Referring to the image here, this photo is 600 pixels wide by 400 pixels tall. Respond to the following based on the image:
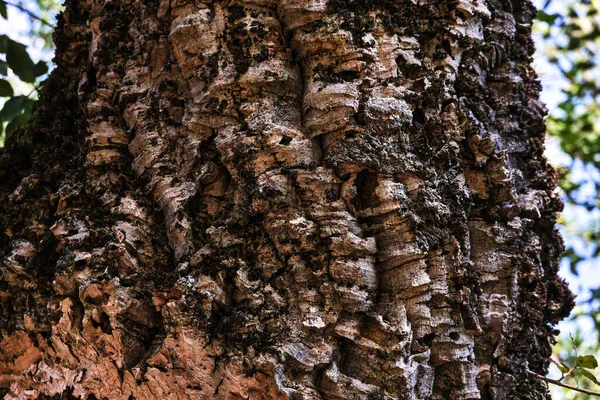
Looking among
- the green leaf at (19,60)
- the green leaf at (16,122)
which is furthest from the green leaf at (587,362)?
the green leaf at (19,60)

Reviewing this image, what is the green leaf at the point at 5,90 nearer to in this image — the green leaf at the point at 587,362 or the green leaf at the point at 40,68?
the green leaf at the point at 40,68

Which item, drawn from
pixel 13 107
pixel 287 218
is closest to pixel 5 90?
pixel 13 107

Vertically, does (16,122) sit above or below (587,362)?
above

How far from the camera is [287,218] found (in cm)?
123

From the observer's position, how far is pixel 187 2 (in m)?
1.46

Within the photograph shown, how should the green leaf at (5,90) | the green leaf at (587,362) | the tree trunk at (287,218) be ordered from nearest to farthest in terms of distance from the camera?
the tree trunk at (287,218) < the green leaf at (587,362) < the green leaf at (5,90)

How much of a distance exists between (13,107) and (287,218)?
146 cm

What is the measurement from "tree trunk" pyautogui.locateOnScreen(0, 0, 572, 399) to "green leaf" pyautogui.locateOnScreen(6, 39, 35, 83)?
2.57ft

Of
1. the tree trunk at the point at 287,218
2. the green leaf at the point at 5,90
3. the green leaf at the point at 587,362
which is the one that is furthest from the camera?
the green leaf at the point at 5,90

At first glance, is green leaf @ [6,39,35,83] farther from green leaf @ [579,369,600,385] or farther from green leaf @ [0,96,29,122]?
green leaf @ [579,369,600,385]

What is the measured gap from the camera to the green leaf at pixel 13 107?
7.12 ft

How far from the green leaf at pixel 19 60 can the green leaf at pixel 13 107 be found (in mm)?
104

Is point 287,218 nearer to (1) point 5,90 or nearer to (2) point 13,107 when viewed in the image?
(2) point 13,107

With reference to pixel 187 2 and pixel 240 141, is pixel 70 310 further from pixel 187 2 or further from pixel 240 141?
pixel 187 2
